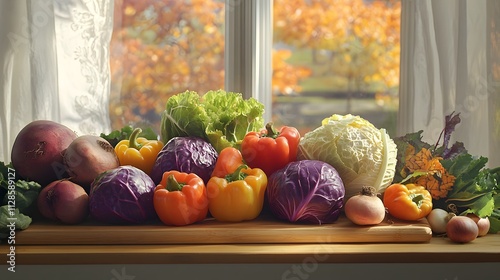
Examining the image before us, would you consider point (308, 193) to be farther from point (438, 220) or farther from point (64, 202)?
point (64, 202)

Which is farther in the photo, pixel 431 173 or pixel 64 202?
pixel 431 173

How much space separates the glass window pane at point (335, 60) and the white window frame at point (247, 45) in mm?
145

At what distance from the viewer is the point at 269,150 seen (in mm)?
1498

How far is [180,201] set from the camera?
1356 mm

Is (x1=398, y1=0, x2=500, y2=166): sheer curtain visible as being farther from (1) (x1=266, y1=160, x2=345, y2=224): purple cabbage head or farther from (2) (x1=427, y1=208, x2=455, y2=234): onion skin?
(1) (x1=266, y1=160, x2=345, y2=224): purple cabbage head

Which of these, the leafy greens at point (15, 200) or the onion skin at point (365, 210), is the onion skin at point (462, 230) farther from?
the leafy greens at point (15, 200)

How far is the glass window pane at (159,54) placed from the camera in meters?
2.23

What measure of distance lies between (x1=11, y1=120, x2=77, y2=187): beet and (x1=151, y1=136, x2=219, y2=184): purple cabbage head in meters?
0.21

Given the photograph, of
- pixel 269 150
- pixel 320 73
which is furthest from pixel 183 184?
pixel 320 73

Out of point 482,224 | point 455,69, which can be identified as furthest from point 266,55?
point 482,224

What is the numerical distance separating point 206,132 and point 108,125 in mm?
628

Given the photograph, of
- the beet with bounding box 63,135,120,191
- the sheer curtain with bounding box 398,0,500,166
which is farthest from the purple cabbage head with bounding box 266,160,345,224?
the sheer curtain with bounding box 398,0,500,166

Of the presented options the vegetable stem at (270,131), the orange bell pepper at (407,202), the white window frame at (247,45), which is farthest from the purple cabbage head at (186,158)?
the white window frame at (247,45)

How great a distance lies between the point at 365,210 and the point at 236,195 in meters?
0.27
